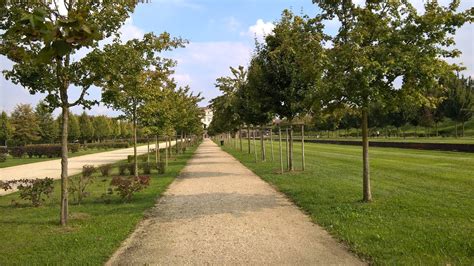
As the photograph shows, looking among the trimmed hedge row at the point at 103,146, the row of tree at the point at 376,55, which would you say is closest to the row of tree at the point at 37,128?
the trimmed hedge row at the point at 103,146

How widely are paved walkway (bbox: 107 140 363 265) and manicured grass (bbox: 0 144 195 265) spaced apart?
336 millimetres

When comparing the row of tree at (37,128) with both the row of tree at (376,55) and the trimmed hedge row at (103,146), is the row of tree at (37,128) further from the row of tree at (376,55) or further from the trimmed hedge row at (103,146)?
the row of tree at (376,55)

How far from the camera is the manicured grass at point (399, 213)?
5945 mm

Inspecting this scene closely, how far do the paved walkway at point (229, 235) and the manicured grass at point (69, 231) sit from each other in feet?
1.10

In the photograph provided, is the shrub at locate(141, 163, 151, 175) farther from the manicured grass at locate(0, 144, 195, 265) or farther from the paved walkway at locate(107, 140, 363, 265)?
the paved walkway at locate(107, 140, 363, 265)

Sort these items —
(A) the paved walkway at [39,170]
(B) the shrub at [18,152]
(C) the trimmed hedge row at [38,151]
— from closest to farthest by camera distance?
(A) the paved walkway at [39,170], (C) the trimmed hedge row at [38,151], (B) the shrub at [18,152]

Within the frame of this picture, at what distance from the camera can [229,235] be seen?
7410 millimetres

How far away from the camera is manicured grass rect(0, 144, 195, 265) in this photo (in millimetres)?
6258

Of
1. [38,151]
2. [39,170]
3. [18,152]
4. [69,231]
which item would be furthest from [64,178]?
[18,152]

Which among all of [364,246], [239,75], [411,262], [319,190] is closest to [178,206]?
[319,190]

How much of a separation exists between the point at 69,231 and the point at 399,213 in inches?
247

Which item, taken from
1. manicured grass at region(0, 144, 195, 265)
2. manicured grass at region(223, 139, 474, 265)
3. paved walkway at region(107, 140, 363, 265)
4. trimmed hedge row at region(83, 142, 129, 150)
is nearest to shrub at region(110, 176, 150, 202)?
manicured grass at region(0, 144, 195, 265)

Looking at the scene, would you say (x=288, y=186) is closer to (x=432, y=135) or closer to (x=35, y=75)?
(x=35, y=75)

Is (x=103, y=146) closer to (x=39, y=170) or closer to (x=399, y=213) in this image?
(x=39, y=170)
